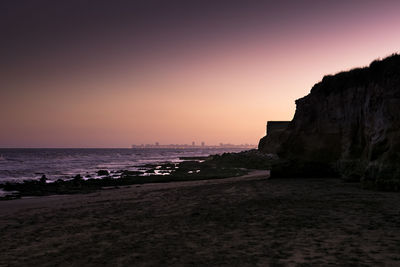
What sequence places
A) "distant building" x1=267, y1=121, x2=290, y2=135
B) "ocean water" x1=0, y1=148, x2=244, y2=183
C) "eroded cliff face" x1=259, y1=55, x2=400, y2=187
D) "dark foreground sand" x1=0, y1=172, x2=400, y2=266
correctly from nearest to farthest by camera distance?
"dark foreground sand" x1=0, y1=172, x2=400, y2=266 → "eroded cliff face" x1=259, y1=55, x2=400, y2=187 → "ocean water" x1=0, y1=148, x2=244, y2=183 → "distant building" x1=267, y1=121, x2=290, y2=135

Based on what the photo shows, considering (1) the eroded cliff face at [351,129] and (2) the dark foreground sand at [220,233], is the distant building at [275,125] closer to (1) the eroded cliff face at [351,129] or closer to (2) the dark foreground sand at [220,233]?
(1) the eroded cliff face at [351,129]

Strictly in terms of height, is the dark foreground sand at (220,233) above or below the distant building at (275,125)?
below

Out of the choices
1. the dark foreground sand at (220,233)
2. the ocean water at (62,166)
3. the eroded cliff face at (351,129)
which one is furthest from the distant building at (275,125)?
the dark foreground sand at (220,233)

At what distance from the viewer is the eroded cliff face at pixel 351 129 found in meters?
14.0

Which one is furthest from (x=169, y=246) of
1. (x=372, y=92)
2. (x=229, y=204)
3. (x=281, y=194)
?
(x=372, y=92)

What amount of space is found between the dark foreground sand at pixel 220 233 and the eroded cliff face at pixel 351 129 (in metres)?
2.58

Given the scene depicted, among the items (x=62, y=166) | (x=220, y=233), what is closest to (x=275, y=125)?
(x=62, y=166)

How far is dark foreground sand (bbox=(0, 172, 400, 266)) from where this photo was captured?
19.8ft

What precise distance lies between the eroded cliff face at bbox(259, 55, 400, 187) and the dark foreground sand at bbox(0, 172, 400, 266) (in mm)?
2576

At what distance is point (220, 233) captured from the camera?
784 cm

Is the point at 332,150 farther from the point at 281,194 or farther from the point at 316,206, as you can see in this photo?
the point at 316,206

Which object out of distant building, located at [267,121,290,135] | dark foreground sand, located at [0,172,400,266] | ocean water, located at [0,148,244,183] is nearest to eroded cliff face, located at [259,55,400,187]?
dark foreground sand, located at [0,172,400,266]

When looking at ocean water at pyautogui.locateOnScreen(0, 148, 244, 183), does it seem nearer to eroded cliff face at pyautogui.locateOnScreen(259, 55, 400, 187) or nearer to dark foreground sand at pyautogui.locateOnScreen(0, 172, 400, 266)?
eroded cliff face at pyautogui.locateOnScreen(259, 55, 400, 187)

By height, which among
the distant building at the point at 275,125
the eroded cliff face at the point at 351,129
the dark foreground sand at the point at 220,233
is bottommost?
the dark foreground sand at the point at 220,233
